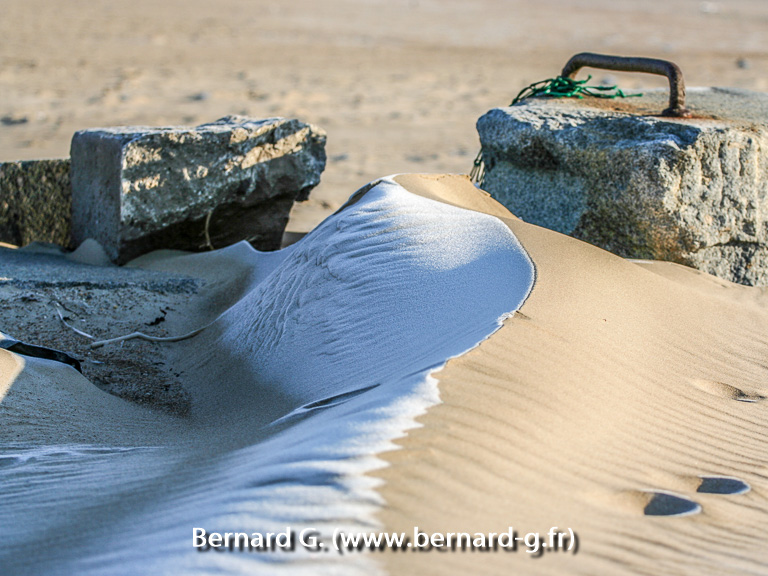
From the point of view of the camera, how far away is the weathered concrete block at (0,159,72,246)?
4680 millimetres

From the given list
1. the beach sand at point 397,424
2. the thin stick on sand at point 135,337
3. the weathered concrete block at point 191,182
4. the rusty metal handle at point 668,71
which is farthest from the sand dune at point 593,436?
the weathered concrete block at point 191,182

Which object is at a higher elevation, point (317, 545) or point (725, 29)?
point (725, 29)

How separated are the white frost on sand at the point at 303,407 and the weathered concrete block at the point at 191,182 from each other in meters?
1.03

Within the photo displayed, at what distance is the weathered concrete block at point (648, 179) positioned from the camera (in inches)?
140

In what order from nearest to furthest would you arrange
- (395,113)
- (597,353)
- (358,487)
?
1. (358,487)
2. (597,353)
3. (395,113)

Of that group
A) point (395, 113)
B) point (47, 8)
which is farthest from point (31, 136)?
point (47, 8)

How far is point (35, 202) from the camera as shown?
479cm

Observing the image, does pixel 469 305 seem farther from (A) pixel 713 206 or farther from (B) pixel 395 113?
(B) pixel 395 113

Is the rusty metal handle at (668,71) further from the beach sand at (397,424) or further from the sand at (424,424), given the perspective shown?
the sand at (424,424)

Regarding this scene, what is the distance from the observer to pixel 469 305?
95.7 inches

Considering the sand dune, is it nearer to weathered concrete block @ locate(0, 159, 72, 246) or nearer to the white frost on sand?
the white frost on sand

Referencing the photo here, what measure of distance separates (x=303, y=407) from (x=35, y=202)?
3.31 metres

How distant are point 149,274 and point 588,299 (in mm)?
2484

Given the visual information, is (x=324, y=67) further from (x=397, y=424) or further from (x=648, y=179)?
(x=397, y=424)
